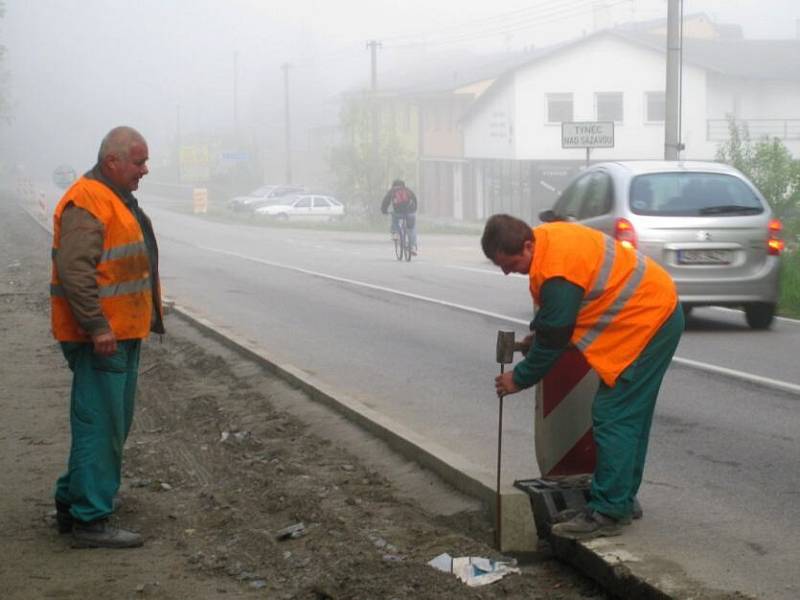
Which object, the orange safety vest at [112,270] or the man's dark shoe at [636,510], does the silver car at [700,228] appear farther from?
the orange safety vest at [112,270]

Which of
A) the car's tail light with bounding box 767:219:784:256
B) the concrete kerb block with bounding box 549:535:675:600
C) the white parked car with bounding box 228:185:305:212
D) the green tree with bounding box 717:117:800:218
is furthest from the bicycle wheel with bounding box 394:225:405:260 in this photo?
the white parked car with bounding box 228:185:305:212

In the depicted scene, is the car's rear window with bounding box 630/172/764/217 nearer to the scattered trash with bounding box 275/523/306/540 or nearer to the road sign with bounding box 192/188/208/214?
the scattered trash with bounding box 275/523/306/540

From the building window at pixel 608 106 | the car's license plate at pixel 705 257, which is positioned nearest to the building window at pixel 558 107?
the building window at pixel 608 106

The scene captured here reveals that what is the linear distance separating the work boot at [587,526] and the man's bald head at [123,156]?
2517 millimetres

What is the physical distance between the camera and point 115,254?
7.00 meters

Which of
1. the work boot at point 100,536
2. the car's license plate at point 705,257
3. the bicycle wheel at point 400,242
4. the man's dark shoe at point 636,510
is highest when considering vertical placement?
the car's license plate at point 705,257

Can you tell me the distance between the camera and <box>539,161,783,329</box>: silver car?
590 inches

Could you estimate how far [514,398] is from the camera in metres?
11.0

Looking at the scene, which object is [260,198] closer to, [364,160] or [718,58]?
[364,160]

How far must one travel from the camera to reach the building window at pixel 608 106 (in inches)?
2373

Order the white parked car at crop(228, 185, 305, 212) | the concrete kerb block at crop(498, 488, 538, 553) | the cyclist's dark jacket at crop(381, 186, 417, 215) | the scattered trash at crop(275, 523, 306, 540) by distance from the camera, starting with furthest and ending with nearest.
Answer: the white parked car at crop(228, 185, 305, 212), the cyclist's dark jacket at crop(381, 186, 417, 215), the scattered trash at crop(275, 523, 306, 540), the concrete kerb block at crop(498, 488, 538, 553)

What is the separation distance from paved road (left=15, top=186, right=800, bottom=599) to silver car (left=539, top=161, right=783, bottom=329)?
0.43m

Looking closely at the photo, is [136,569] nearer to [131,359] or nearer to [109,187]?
[131,359]

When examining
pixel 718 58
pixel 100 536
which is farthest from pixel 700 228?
pixel 718 58
